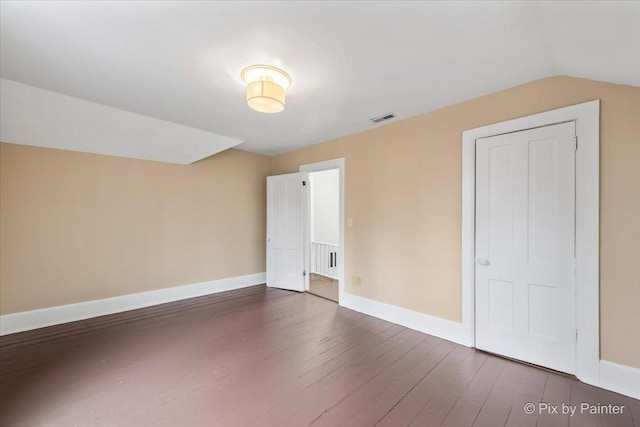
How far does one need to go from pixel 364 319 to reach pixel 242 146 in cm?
348

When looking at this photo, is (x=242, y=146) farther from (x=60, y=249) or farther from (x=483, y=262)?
(x=483, y=262)

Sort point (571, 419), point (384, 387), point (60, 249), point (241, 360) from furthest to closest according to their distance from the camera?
point (60, 249)
point (241, 360)
point (384, 387)
point (571, 419)

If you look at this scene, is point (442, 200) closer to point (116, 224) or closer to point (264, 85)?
point (264, 85)

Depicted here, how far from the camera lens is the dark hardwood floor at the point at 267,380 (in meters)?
1.70

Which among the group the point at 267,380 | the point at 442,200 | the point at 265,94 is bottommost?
the point at 267,380

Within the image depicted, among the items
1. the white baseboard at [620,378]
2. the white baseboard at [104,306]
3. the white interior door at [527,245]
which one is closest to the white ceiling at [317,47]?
the white interior door at [527,245]

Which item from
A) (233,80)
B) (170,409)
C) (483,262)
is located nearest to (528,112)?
(483,262)

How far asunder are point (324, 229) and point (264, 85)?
4.75 m

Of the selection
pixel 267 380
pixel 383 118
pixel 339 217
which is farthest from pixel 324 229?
pixel 267 380

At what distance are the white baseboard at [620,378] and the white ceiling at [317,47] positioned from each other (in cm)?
208

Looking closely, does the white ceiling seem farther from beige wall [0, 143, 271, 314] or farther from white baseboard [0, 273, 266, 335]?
white baseboard [0, 273, 266, 335]

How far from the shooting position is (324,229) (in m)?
6.52

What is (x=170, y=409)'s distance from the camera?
176 centimetres

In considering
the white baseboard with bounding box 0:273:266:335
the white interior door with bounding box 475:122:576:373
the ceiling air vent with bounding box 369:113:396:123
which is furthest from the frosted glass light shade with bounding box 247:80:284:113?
the white baseboard with bounding box 0:273:266:335
